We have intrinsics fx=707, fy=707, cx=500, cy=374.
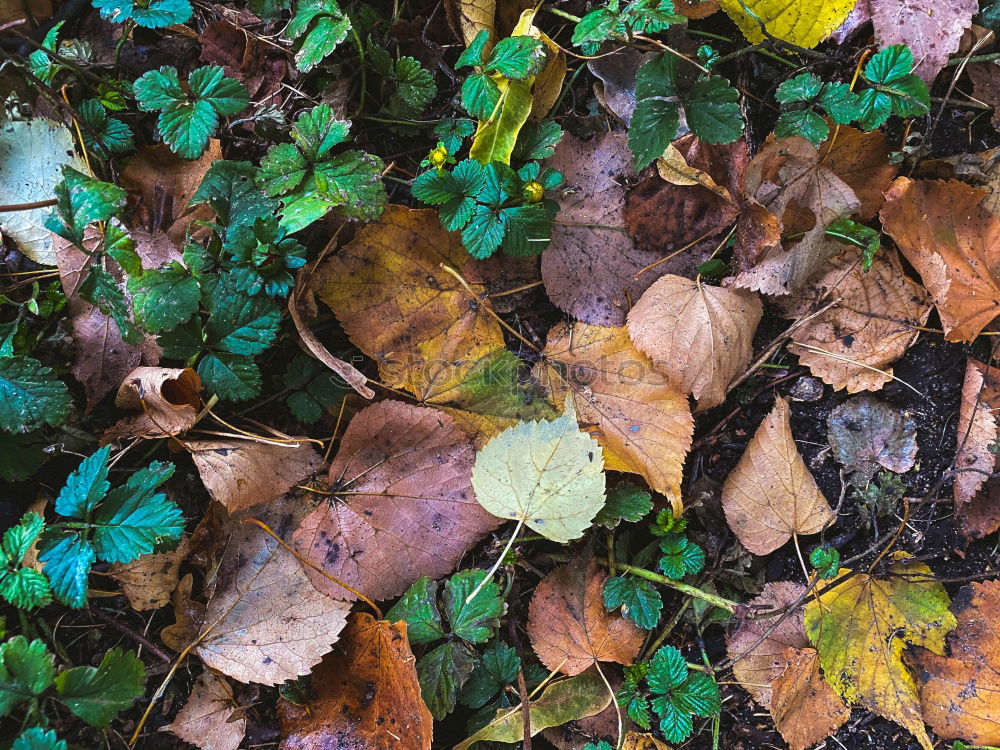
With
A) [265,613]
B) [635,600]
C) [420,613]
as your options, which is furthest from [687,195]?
[265,613]

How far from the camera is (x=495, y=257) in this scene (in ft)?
6.84

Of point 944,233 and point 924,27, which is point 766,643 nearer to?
point 944,233

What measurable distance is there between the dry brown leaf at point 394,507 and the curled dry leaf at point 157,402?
0.42 meters

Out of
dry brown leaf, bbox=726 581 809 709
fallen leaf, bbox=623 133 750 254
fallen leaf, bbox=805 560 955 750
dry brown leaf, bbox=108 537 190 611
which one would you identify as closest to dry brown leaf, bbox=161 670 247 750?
dry brown leaf, bbox=108 537 190 611

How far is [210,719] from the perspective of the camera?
6.21 feet

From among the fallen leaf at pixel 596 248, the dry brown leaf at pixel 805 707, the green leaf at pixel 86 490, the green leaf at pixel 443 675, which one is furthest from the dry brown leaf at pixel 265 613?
the dry brown leaf at pixel 805 707

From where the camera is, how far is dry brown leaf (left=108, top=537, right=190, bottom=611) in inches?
75.5

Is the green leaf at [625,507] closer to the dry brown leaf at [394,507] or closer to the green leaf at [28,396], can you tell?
the dry brown leaf at [394,507]

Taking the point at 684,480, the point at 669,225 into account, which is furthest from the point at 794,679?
the point at 669,225

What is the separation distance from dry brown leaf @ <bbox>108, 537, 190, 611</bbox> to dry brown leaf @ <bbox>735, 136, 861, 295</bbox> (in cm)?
178

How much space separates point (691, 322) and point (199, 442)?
4.58 feet

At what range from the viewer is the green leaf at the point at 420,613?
185 cm

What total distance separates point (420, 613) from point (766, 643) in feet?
3.18

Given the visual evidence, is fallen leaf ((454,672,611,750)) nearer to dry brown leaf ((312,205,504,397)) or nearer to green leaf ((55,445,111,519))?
dry brown leaf ((312,205,504,397))
